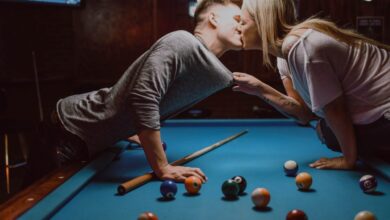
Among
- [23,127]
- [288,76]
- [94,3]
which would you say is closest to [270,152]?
[288,76]

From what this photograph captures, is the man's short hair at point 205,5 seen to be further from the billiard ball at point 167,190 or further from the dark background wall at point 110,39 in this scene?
the dark background wall at point 110,39

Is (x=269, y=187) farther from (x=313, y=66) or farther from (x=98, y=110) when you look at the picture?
(x=98, y=110)

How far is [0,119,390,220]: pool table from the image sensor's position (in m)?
1.41

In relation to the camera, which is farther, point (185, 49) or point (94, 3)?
point (94, 3)

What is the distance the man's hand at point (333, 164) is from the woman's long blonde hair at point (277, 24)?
1.71ft

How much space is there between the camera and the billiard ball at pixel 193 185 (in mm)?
1646

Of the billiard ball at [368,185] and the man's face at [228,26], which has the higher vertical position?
the man's face at [228,26]

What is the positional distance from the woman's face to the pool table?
0.57 m

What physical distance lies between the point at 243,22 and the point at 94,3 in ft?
15.3

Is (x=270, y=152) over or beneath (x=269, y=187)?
beneath

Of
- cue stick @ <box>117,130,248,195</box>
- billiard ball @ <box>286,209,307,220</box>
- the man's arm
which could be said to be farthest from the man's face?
billiard ball @ <box>286,209,307,220</box>

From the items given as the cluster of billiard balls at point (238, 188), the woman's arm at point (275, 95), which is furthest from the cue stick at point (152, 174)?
the woman's arm at point (275, 95)

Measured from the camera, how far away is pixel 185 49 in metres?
2.14

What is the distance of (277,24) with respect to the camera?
221cm
